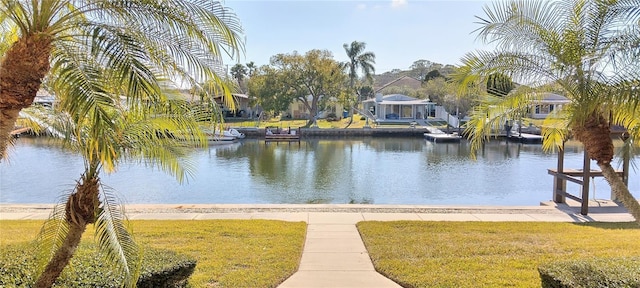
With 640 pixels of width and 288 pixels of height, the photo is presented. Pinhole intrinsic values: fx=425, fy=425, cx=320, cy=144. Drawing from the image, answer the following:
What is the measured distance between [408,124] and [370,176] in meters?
26.6

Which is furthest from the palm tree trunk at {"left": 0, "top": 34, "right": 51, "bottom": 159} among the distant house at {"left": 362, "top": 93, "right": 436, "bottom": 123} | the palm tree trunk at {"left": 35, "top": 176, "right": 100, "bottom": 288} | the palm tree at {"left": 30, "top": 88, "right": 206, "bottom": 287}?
the distant house at {"left": 362, "top": 93, "right": 436, "bottom": 123}

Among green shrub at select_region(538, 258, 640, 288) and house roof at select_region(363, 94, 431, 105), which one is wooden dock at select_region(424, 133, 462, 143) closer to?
house roof at select_region(363, 94, 431, 105)

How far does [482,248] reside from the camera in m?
6.43

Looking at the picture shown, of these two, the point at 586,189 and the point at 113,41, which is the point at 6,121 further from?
the point at 586,189

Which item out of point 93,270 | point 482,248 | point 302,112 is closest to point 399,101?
point 302,112

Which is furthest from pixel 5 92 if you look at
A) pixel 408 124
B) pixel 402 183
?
pixel 408 124

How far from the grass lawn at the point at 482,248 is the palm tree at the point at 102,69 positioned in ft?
11.2

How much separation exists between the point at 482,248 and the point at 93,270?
5223 millimetres

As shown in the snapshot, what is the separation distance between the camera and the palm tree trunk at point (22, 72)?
3365 millimetres

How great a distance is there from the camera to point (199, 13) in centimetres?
389

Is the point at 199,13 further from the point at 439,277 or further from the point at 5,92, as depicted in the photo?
the point at 439,277

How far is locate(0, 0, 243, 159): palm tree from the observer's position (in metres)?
3.40

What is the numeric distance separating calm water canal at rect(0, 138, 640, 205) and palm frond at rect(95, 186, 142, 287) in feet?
17.8

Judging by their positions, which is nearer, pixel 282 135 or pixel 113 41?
pixel 113 41
